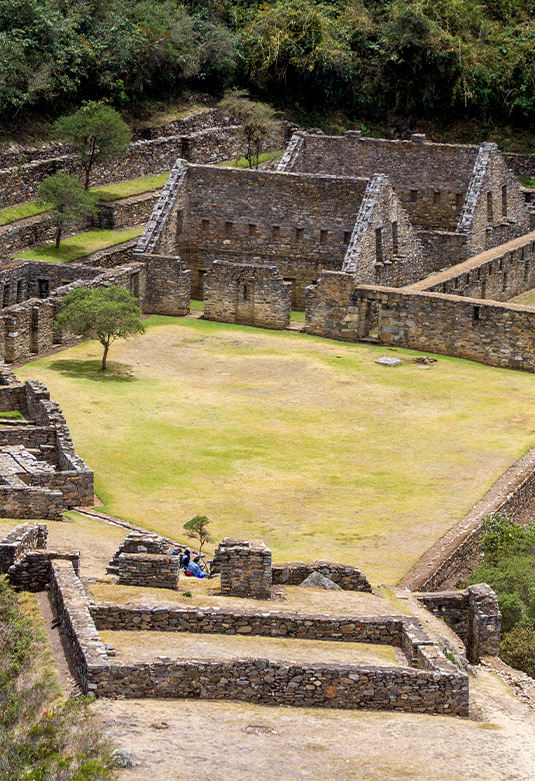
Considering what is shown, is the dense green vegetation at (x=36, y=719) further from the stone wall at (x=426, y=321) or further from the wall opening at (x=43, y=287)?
the wall opening at (x=43, y=287)

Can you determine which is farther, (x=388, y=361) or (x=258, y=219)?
(x=258, y=219)

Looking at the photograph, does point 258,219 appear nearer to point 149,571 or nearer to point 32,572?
point 149,571

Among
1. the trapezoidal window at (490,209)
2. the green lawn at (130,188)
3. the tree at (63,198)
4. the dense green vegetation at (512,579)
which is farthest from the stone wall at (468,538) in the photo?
the green lawn at (130,188)

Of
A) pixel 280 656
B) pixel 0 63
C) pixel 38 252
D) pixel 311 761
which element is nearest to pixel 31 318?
pixel 38 252

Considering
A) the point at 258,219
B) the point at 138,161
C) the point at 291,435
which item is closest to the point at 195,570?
the point at 291,435

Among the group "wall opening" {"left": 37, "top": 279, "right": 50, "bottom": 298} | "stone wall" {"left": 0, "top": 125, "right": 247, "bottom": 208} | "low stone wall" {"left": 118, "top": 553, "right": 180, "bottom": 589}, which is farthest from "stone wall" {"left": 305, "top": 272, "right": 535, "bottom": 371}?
"low stone wall" {"left": 118, "top": 553, "right": 180, "bottom": 589}

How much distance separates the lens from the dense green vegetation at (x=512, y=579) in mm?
27047

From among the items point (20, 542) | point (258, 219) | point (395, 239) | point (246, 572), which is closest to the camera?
point (20, 542)

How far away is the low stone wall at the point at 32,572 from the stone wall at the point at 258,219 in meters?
31.5

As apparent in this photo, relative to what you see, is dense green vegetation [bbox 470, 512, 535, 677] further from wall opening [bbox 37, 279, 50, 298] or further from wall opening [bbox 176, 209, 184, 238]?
wall opening [bbox 176, 209, 184, 238]

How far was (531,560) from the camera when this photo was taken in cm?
2986

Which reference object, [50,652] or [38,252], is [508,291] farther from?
[50,652]

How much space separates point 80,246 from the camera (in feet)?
183

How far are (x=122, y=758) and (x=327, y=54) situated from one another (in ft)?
188
